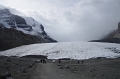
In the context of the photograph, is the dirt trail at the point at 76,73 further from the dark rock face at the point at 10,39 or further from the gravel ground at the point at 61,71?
the dark rock face at the point at 10,39

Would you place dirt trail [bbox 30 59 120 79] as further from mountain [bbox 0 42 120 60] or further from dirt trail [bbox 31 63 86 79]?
mountain [bbox 0 42 120 60]

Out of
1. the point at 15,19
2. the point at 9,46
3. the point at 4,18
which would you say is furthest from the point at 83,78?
the point at 15,19

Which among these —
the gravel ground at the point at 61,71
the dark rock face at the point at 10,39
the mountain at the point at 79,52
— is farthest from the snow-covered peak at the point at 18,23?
the gravel ground at the point at 61,71

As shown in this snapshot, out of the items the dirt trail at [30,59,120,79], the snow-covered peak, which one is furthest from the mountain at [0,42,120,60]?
the snow-covered peak

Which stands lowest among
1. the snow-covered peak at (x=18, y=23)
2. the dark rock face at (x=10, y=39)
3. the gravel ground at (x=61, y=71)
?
the gravel ground at (x=61, y=71)

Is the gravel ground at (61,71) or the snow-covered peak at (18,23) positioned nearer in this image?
the gravel ground at (61,71)

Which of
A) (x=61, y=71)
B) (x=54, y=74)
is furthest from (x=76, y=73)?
(x=54, y=74)

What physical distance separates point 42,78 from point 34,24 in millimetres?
176714

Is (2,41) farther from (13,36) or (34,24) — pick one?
(34,24)

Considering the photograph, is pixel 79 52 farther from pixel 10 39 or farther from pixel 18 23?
pixel 18 23

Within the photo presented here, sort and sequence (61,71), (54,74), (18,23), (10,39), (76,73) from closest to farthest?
(54,74) → (76,73) → (61,71) → (10,39) → (18,23)

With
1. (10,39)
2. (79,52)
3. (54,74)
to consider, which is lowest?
(54,74)

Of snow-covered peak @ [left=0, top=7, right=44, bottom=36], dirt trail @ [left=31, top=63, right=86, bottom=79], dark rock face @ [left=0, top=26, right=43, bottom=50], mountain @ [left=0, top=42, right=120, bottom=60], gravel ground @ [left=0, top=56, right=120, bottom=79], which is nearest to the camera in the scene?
dirt trail @ [left=31, top=63, right=86, bottom=79]

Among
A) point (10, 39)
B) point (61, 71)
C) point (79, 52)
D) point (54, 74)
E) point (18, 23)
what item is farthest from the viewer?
point (18, 23)
